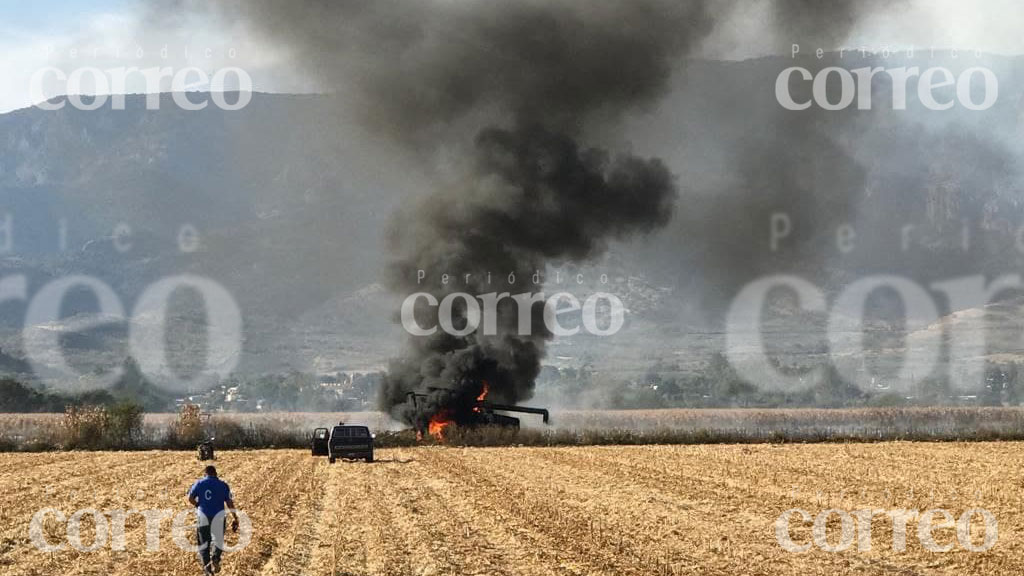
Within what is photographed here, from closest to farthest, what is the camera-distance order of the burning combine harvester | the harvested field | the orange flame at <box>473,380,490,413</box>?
the harvested field < the burning combine harvester < the orange flame at <box>473,380,490,413</box>

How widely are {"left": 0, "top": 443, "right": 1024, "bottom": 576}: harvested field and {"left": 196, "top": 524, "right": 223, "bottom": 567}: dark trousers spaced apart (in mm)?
1282

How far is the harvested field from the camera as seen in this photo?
19.1 meters

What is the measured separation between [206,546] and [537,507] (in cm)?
1105

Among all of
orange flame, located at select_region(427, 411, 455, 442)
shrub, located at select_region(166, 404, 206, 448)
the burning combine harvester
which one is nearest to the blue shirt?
orange flame, located at select_region(427, 411, 455, 442)

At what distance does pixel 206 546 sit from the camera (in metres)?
17.1

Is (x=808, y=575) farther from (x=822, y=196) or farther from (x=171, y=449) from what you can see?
(x=822, y=196)

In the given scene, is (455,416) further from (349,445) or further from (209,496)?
(209,496)

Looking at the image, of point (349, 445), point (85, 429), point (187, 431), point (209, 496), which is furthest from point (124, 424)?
point (209, 496)

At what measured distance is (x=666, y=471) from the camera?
1496 inches

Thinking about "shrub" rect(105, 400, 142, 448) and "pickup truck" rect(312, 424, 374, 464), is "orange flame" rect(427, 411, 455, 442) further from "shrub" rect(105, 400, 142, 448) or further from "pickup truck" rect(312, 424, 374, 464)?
"shrub" rect(105, 400, 142, 448)

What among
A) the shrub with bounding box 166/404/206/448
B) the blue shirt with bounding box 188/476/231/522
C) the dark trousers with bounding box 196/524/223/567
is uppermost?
the blue shirt with bounding box 188/476/231/522

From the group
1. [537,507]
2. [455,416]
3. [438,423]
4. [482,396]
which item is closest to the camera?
[537,507]

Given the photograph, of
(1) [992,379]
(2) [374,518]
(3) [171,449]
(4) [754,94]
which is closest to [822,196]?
(4) [754,94]

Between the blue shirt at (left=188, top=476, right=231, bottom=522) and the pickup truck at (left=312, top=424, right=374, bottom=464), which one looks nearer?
the blue shirt at (left=188, top=476, right=231, bottom=522)
